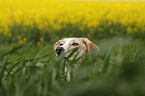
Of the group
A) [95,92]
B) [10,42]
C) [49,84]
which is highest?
[95,92]

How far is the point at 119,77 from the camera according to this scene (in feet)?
2.01

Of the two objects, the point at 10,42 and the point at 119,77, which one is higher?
the point at 119,77

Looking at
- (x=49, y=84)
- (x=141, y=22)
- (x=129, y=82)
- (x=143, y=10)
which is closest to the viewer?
(x=129, y=82)

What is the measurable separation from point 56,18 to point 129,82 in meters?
9.54

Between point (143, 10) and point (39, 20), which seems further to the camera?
point (143, 10)

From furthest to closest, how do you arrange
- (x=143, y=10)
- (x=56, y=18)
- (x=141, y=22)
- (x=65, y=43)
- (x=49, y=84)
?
1. (x=143, y=10)
2. (x=56, y=18)
3. (x=141, y=22)
4. (x=65, y=43)
5. (x=49, y=84)

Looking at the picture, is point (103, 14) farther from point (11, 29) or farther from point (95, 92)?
point (95, 92)

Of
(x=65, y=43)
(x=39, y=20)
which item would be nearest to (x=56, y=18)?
(x=39, y=20)

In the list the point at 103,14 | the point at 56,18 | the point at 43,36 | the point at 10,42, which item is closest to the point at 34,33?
the point at 43,36

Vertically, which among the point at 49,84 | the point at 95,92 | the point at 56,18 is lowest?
the point at 56,18

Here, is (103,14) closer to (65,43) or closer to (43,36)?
(43,36)

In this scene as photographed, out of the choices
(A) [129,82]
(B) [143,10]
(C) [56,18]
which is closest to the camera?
(A) [129,82]

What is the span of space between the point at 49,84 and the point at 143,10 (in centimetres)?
1146

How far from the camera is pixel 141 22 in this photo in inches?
368
